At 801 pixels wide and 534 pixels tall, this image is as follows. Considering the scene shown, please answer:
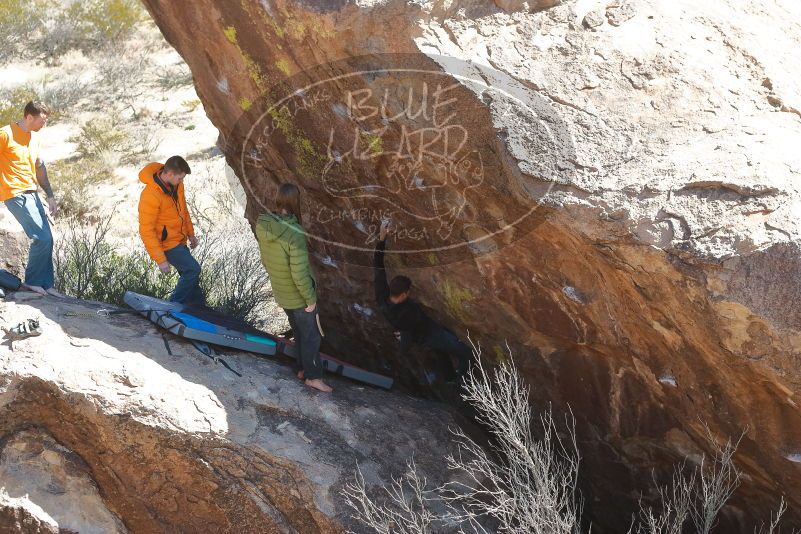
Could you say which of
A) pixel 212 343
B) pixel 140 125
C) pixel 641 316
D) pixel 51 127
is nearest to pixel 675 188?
pixel 641 316

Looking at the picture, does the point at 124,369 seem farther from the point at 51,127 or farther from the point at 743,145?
the point at 51,127

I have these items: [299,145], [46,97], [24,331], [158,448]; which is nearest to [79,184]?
[46,97]

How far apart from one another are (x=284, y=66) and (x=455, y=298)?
5.29 feet

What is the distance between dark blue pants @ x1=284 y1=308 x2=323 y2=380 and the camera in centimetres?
475

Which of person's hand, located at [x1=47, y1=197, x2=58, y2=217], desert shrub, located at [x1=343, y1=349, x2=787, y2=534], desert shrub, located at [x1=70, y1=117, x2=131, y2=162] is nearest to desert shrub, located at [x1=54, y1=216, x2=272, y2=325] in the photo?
person's hand, located at [x1=47, y1=197, x2=58, y2=217]

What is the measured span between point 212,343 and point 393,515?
1.50m

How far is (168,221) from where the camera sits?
544 centimetres

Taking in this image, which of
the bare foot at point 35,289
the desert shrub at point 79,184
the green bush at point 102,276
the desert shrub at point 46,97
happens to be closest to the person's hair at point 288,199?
the bare foot at point 35,289

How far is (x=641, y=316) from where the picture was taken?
3.97 metres

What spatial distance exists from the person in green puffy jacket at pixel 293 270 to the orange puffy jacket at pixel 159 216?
1.04m

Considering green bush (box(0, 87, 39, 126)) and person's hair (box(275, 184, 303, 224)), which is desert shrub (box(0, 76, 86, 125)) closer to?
green bush (box(0, 87, 39, 126))

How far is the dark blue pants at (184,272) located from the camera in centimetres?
561

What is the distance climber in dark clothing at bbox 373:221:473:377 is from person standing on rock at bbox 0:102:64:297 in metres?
2.08

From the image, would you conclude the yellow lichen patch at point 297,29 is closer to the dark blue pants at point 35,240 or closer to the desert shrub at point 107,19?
the dark blue pants at point 35,240
